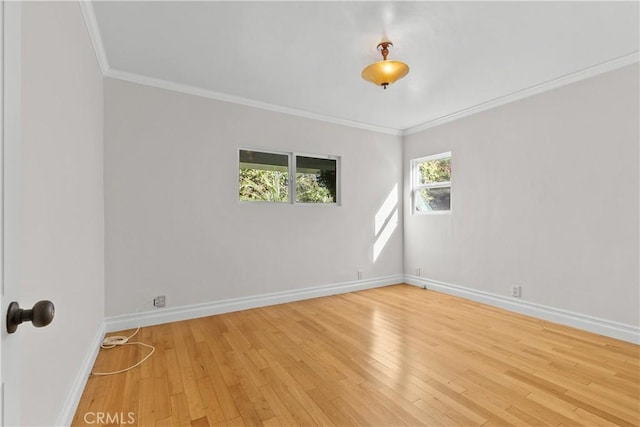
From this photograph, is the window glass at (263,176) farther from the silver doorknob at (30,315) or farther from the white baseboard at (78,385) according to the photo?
the silver doorknob at (30,315)

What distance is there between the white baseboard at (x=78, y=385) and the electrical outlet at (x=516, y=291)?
427 cm

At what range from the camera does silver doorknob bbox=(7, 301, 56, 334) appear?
600 mm

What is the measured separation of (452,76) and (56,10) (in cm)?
326

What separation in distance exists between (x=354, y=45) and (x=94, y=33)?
2132 mm

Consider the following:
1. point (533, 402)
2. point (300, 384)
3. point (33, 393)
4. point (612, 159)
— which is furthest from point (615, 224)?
point (33, 393)

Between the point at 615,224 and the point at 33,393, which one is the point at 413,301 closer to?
the point at 615,224

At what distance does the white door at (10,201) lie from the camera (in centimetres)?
58

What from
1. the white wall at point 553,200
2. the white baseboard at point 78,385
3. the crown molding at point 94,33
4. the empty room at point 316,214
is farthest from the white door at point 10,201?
the white wall at point 553,200

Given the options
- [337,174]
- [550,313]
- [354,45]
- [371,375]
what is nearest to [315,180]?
[337,174]

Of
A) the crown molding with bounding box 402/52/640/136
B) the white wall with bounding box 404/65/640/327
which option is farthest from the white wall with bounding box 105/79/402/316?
the white wall with bounding box 404/65/640/327

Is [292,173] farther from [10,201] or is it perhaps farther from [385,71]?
[10,201]

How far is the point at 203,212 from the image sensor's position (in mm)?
3459

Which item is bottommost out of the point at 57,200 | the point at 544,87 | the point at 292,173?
the point at 57,200

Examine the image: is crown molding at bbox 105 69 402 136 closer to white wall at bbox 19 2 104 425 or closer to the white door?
white wall at bbox 19 2 104 425
